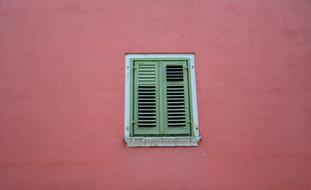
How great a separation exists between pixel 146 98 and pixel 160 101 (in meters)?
0.20

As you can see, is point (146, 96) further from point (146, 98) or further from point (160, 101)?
point (160, 101)

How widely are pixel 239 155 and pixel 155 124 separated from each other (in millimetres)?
1185

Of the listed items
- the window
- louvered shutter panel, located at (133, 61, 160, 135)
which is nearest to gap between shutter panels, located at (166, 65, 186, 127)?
the window

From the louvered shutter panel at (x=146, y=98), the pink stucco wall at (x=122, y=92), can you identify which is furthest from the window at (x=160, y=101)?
the pink stucco wall at (x=122, y=92)

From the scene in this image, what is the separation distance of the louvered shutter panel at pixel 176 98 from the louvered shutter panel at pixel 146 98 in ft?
0.45

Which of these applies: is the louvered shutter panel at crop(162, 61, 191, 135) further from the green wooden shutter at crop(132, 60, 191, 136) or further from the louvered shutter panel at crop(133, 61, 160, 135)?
the louvered shutter panel at crop(133, 61, 160, 135)

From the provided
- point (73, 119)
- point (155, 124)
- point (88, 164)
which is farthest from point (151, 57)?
point (88, 164)

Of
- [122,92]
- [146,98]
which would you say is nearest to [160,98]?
[146,98]

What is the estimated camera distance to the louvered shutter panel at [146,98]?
520cm

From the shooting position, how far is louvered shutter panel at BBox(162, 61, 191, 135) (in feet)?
17.1

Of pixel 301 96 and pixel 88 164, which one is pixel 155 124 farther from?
pixel 301 96

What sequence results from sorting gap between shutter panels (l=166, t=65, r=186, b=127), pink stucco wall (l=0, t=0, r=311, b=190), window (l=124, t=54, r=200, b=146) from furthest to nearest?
1. gap between shutter panels (l=166, t=65, r=186, b=127)
2. window (l=124, t=54, r=200, b=146)
3. pink stucco wall (l=0, t=0, r=311, b=190)

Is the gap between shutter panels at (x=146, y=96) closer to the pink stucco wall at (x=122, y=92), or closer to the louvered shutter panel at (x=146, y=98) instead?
the louvered shutter panel at (x=146, y=98)

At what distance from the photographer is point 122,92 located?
5.32 meters
